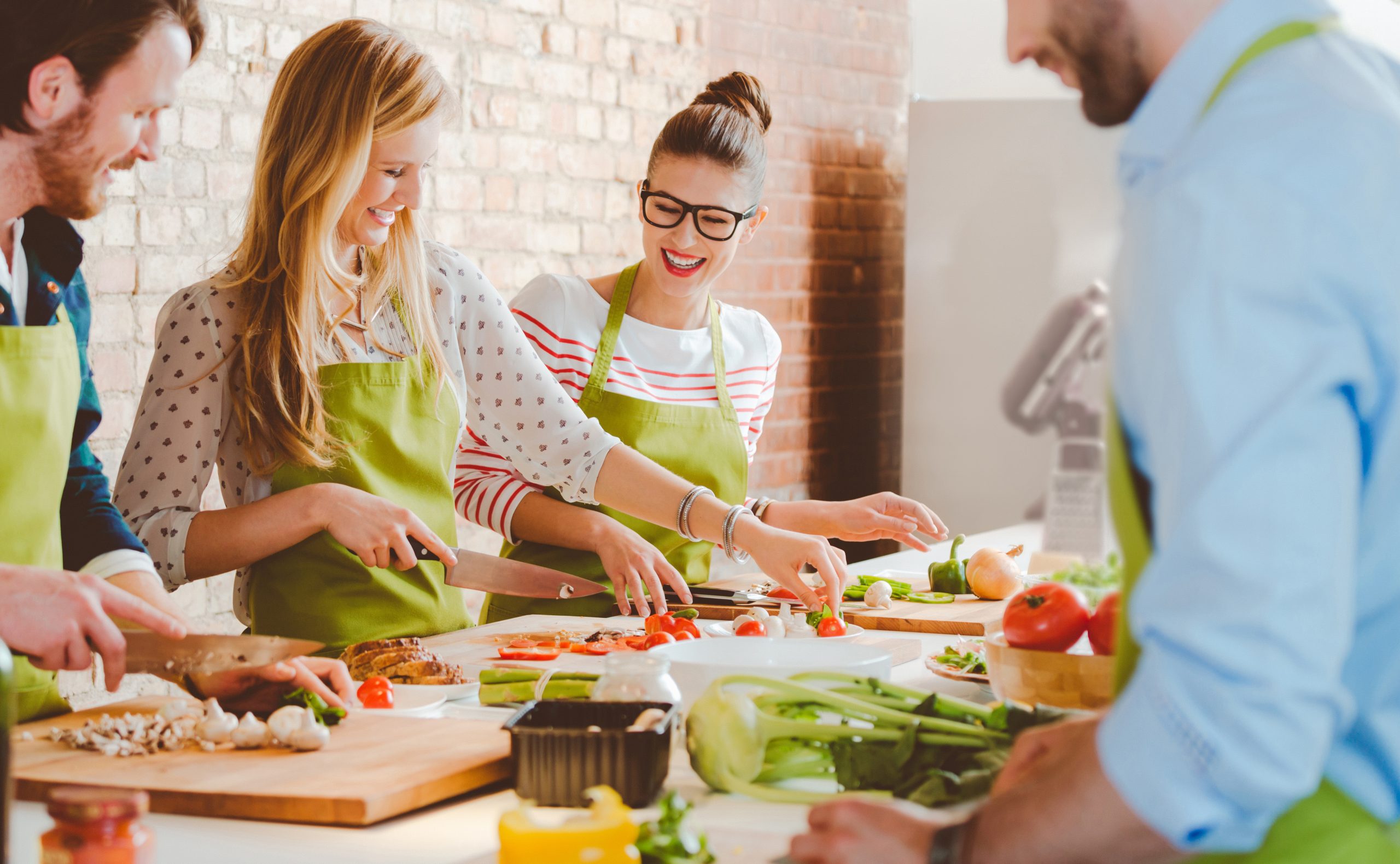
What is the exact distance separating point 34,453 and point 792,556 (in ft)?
3.49

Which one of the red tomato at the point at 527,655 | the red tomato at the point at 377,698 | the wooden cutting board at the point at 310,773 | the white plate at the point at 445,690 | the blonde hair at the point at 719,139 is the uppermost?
the blonde hair at the point at 719,139

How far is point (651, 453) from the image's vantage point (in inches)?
105

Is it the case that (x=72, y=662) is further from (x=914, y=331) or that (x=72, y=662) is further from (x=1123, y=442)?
(x=914, y=331)

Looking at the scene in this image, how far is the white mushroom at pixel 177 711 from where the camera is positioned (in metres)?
1.40

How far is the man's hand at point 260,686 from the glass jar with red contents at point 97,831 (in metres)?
0.53

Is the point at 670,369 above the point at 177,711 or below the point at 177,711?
above

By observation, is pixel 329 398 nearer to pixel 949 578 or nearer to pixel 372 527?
pixel 372 527

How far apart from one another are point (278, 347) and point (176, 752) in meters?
0.81

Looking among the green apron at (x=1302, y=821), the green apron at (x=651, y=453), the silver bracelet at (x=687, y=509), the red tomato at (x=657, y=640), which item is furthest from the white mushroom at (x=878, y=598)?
the green apron at (x=1302, y=821)

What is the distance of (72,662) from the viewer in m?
1.36

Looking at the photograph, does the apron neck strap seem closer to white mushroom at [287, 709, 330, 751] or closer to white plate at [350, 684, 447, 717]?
white plate at [350, 684, 447, 717]

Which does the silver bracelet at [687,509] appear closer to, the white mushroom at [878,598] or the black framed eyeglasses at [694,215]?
the white mushroom at [878,598]

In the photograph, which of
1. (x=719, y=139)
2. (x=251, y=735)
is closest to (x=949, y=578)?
(x=719, y=139)

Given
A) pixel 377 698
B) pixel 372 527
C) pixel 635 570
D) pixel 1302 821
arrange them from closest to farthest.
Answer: pixel 1302 821
pixel 377 698
pixel 372 527
pixel 635 570
